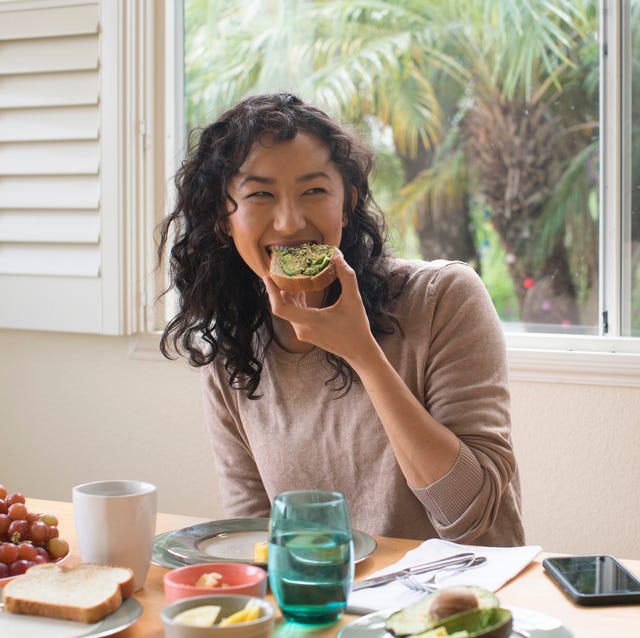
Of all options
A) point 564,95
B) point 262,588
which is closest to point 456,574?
point 262,588

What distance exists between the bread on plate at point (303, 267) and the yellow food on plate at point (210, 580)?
708 millimetres

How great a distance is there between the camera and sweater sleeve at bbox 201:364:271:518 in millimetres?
1793

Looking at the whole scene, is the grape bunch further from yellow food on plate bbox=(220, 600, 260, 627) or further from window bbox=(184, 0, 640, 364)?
window bbox=(184, 0, 640, 364)

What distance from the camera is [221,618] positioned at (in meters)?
0.89

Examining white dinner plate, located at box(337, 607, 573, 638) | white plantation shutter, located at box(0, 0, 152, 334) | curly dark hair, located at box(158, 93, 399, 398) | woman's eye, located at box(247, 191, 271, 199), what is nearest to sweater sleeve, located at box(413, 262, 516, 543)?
curly dark hair, located at box(158, 93, 399, 398)

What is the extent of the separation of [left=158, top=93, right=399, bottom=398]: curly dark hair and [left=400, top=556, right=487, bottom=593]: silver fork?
1.90 ft

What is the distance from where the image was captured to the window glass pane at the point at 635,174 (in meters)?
2.44

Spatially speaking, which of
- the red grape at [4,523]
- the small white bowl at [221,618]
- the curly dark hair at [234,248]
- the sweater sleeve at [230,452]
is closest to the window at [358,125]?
the curly dark hair at [234,248]

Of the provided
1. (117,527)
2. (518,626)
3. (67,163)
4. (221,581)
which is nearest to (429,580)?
(518,626)

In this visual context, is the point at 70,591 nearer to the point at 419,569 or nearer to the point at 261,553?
the point at 261,553

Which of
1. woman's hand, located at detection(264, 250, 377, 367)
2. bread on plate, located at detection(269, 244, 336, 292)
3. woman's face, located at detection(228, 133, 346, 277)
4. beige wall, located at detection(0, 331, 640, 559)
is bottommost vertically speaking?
beige wall, located at detection(0, 331, 640, 559)

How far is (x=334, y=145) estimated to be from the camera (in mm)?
1729

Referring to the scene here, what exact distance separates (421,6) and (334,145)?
1133mm

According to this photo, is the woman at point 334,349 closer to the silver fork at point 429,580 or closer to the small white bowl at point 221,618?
the silver fork at point 429,580
